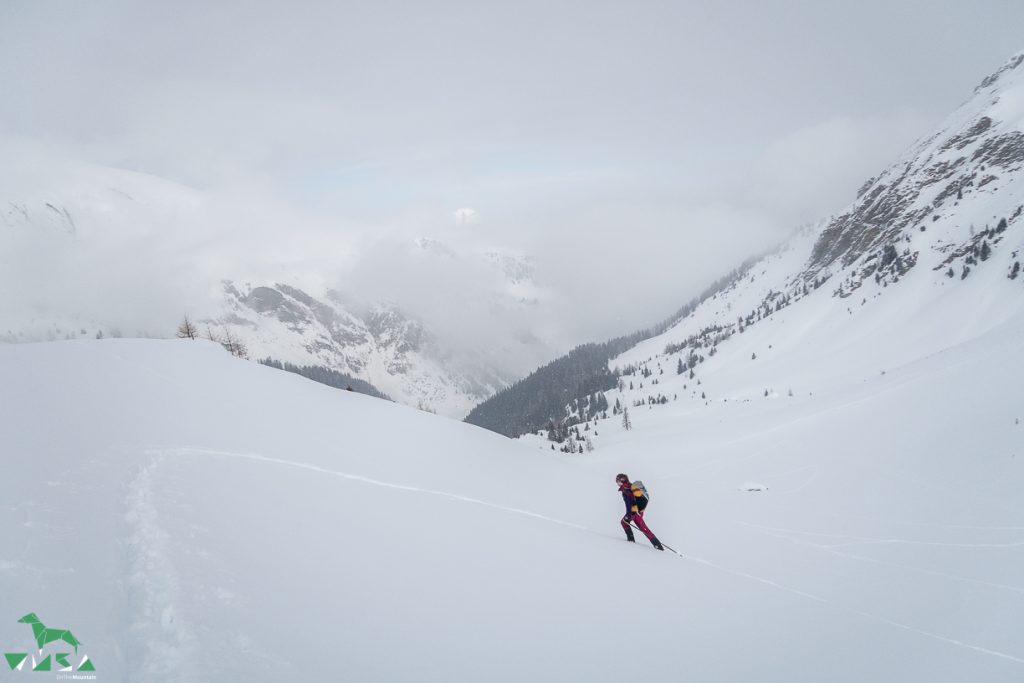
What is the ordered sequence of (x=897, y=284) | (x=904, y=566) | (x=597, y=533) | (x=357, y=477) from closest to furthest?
1. (x=357, y=477)
2. (x=597, y=533)
3. (x=904, y=566)
4. (x=897, y=284)

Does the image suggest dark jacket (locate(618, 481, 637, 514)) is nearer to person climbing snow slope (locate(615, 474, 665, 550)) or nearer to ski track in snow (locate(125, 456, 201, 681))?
person climbing snow slope (locate(615, 474, 665, 550))

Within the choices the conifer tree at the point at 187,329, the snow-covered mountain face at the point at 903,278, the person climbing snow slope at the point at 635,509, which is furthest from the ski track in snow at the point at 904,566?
the snow-covered mountain face at the point at 903,278

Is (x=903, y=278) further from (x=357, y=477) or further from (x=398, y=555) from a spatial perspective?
(x=398, y=555)

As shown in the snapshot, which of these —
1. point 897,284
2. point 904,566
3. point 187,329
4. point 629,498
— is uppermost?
point 897,284

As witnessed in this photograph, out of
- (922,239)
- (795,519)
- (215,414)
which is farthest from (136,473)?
(922,239)

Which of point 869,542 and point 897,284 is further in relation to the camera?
point 897,284

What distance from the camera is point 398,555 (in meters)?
7.19

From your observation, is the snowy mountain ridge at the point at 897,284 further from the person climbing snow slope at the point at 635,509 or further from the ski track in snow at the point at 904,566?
the person climbing snow slope at the point at 635,509

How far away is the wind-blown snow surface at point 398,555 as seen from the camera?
15.4 feet

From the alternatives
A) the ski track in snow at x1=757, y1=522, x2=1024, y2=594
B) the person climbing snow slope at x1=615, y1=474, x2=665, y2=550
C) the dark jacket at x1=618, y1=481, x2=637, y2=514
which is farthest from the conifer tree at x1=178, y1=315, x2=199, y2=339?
the ski track in snow at x1=757, y1=522, x2=1024, y2=594

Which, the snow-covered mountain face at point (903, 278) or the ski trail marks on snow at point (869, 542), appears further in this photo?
the snow-covered mountain face at point (903, 278)

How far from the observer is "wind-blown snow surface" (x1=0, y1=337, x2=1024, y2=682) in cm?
468

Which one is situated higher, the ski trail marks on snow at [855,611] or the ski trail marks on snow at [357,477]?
the ski trail marks on snow at [357,477]

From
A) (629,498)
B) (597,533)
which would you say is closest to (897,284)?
(629,498)
